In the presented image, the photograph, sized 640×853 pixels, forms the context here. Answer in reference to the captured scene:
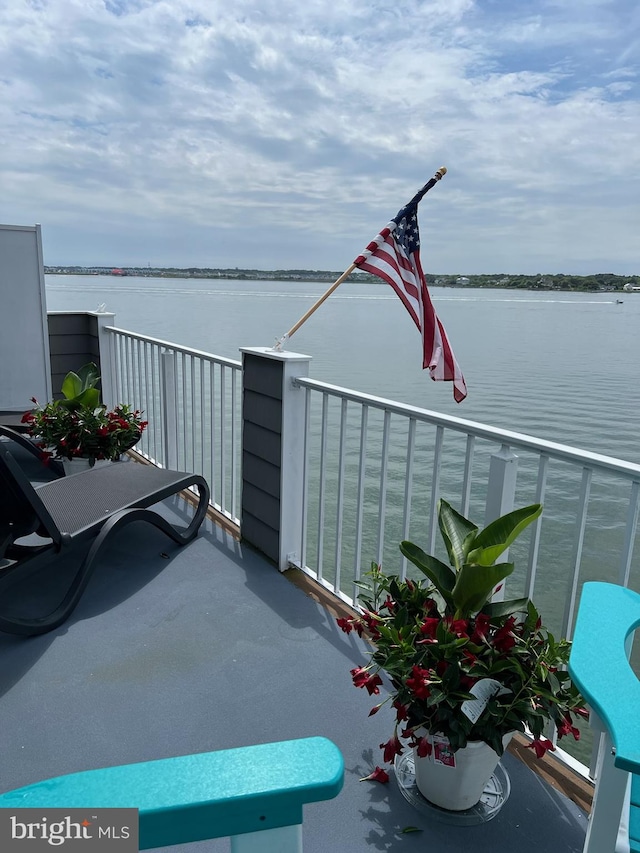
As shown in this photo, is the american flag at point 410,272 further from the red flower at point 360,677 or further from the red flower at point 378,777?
the red flower at point 378,777

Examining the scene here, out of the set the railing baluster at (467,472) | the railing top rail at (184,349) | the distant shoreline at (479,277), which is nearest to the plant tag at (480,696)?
the railing baluster at (467,472)

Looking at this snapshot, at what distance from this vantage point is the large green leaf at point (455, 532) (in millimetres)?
1779

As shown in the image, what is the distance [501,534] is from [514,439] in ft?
1.23

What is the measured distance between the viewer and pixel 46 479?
4625 millimetres

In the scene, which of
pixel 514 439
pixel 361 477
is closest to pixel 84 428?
pixel 361 477

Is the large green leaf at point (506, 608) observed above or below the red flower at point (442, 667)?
above

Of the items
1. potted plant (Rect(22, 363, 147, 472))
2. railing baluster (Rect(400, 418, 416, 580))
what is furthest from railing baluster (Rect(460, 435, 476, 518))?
potted plant (Rect(22, 363, 147, 472))

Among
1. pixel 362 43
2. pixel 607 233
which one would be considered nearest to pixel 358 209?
pixel 607 233

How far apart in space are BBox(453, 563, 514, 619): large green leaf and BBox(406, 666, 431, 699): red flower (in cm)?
23

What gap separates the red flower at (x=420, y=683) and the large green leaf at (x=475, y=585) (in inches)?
9.0

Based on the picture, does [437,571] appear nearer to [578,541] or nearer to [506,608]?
[506,608]

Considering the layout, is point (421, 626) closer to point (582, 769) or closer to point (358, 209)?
point (582, 769)

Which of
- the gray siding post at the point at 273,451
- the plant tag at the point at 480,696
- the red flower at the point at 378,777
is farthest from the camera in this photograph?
the gray siding post at the point at 273,451

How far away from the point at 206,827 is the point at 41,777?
55.9 inches
